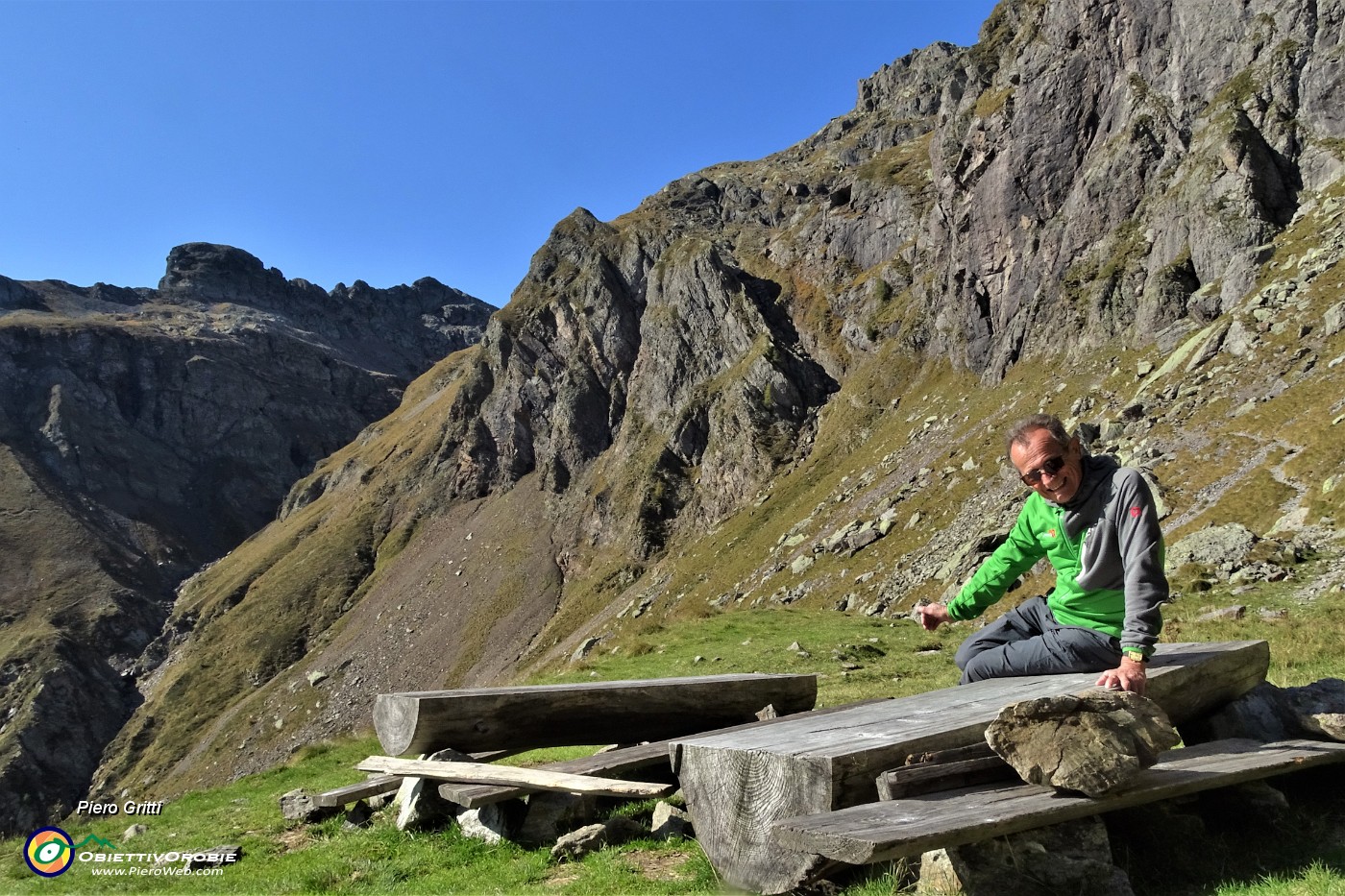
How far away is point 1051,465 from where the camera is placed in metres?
6.74

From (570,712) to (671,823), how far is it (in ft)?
7.49

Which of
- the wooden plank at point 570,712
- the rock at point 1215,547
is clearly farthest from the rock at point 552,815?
the rock at point 1215,547

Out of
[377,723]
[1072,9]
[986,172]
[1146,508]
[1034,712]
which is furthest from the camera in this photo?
[986,172]

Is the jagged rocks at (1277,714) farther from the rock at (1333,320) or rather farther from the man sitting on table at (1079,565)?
the rock at (1333,320)

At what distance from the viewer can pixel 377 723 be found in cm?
957

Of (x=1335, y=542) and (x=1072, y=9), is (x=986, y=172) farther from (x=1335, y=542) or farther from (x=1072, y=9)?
(x=1335, y=542)

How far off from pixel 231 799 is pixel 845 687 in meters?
12.5

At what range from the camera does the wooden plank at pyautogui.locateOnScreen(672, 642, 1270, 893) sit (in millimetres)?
5129

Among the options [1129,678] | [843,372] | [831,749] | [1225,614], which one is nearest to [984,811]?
[831,749]

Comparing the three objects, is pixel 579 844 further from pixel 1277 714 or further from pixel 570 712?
pixel 1277 714

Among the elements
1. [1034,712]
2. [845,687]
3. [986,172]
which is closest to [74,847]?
[1034,712]

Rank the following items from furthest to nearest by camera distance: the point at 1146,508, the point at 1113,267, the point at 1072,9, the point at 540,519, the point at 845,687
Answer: the point at 540,519 → the point at 1072,9 → the point at 1113,267 → the point at 845,687 → the point at 1146,508

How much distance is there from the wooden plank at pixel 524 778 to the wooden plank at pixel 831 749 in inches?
39.8

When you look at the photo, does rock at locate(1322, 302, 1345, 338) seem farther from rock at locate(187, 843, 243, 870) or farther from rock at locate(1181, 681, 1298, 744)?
rock at locate(187, 843, 243, 870)
